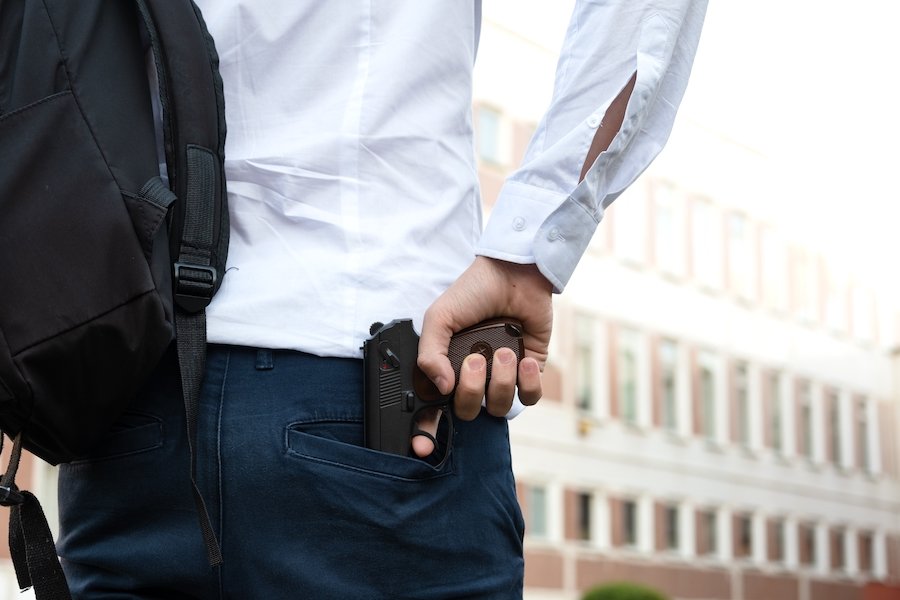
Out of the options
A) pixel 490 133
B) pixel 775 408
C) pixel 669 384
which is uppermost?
pixel 490 133

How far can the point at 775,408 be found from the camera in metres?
37.2

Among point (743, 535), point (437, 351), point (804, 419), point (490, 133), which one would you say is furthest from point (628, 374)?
point (437, 351)

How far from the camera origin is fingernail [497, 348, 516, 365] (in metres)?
1.46

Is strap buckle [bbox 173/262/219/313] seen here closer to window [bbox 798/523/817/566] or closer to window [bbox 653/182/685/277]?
window [bbox 653/182/685/277]

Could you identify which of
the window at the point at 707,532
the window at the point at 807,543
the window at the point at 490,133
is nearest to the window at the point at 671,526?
the window at the point at 707,532

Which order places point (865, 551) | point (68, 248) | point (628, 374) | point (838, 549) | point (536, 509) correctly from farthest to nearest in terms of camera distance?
point (865, 551) < point (838, 549) < point (628, 374) < point (536, 509) < point (68, 248)

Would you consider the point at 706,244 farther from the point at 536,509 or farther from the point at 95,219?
the point at 95,219

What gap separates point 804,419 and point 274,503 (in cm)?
3868

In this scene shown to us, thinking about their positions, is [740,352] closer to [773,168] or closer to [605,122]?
[773,168]

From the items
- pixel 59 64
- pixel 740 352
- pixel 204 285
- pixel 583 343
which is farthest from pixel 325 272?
pixel 740 352

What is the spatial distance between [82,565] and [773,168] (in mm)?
37011

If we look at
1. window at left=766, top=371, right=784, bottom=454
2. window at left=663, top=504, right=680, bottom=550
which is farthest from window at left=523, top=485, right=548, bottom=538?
window at left=766, top=371, right=784, bottom=454

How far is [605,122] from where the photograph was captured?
1.56 m

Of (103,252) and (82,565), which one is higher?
(103,252)
